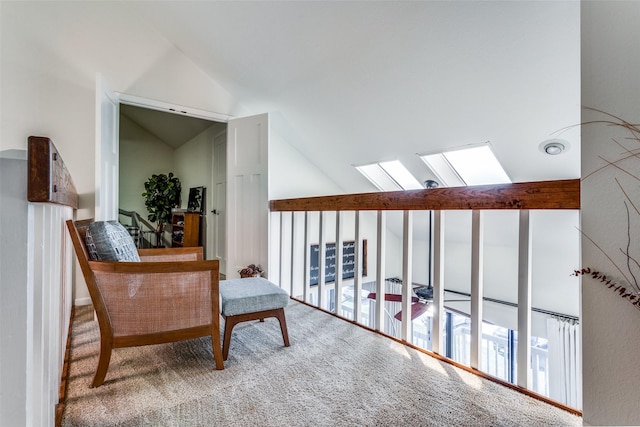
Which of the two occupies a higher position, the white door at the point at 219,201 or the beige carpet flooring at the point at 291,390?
the white door at the point at 219,201

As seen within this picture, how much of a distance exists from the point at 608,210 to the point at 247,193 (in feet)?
9.18

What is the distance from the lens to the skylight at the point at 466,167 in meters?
3.20

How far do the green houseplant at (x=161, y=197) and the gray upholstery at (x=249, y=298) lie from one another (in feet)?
14.4

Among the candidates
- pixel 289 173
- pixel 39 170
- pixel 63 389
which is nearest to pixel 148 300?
pixel 63 389

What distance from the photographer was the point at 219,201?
436 cm

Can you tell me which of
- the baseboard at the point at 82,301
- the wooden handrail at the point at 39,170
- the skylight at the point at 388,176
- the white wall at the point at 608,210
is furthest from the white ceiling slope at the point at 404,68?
the baseboard at the point at 82,301

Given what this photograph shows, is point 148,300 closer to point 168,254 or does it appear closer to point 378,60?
point 168,254

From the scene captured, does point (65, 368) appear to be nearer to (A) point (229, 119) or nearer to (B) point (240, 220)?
(B) point (240, 220)

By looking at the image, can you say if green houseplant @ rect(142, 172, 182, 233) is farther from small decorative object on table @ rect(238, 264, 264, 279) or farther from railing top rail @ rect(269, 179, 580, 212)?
railing top rail @ rect(269, 179, 580, 212)

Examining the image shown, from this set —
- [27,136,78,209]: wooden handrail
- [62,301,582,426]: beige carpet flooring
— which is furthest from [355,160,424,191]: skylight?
[27,136,78,209]: wooden handrail

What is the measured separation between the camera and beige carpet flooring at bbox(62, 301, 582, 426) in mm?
1144

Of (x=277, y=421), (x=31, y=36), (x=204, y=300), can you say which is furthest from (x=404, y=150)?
(x=31, y=36)

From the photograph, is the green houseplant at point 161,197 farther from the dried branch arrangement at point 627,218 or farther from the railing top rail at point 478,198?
the dried branch arrangement at point 627,218

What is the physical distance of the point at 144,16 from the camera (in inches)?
113
